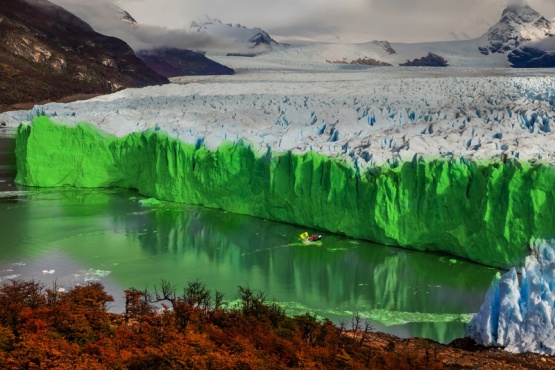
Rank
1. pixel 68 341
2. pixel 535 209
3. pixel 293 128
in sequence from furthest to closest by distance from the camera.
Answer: pixel 293 128, pixel 535 209, pixel 68 341

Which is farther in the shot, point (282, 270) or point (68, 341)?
point (282, 270)

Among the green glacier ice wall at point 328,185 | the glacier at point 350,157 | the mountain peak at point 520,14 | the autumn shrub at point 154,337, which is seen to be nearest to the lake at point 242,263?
the green glacier ice wall at point 328,185

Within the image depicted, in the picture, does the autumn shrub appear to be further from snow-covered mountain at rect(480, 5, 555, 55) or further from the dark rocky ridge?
snow-covered mountain at rect(480, 5, 555, 55)

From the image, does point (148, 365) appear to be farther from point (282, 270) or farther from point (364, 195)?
point (364, 195)

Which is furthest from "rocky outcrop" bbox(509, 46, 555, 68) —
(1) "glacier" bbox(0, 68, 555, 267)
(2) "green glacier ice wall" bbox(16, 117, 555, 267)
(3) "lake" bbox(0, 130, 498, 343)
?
(3) "lake" bbox(0, 130, 498, 343)

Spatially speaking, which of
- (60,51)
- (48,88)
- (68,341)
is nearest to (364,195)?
(68,341)

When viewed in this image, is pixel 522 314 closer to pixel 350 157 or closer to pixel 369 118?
pixel 350 157
